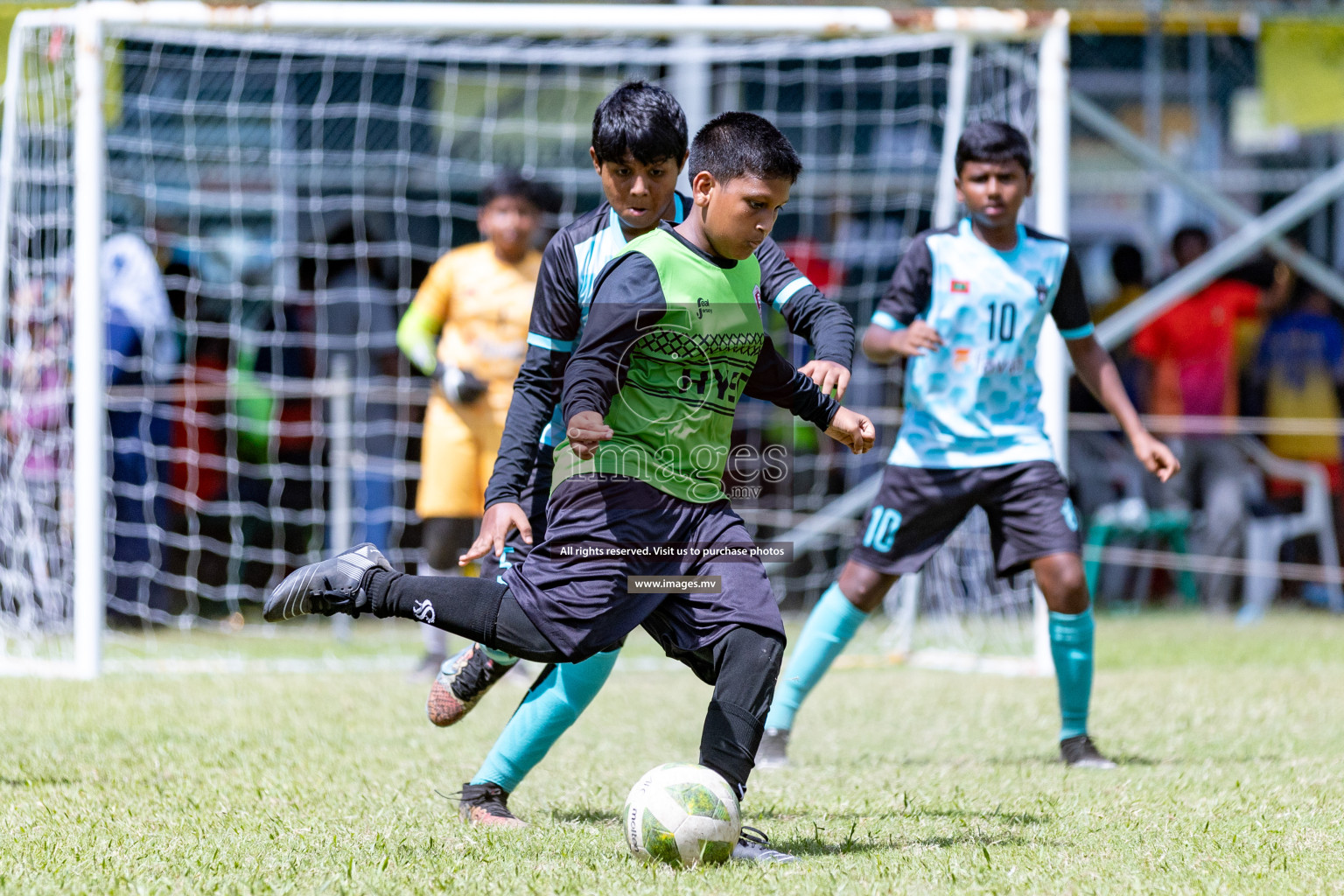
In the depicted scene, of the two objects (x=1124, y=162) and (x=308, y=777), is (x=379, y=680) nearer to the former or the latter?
(x=308, y=777)

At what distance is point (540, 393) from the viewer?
3.51 metres

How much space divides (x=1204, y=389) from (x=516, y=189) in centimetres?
494

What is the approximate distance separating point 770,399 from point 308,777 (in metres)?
1.94

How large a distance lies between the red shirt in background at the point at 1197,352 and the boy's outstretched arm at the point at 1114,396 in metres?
4.69

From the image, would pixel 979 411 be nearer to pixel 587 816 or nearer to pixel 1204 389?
pixel 587 816

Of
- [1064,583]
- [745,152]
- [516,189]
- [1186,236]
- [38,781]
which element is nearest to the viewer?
[745,152]

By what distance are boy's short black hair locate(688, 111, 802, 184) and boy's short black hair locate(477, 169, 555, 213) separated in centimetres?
333

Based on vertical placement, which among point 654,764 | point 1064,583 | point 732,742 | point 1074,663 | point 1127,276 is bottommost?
point 654,764

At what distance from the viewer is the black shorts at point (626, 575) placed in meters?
3.33

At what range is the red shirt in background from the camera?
31.0 feet

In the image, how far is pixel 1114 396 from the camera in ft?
16.3

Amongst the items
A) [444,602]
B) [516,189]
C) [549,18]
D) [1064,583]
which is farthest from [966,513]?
[549,18]

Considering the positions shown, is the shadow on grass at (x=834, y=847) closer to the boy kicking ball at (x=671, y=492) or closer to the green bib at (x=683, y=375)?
the boy kicking ball at (x=671, y=492)

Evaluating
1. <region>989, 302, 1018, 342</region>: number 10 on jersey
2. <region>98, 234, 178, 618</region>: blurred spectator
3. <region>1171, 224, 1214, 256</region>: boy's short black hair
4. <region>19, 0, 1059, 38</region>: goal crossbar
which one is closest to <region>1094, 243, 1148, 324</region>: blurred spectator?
<region>1171, 224, 1214, 256</region>: boy's short black hair
